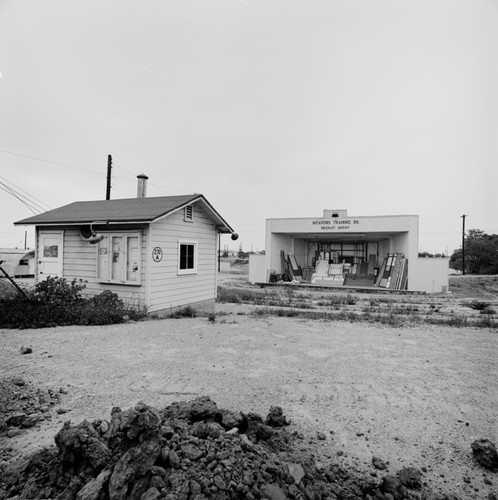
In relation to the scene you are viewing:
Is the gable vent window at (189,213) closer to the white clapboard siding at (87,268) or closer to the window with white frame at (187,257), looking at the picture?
the window with white frame at (187,257)

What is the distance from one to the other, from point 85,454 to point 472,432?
382cm

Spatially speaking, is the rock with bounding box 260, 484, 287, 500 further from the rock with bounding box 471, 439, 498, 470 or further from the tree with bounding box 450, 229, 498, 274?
the tree with bounding box 450, 229, 498, 274

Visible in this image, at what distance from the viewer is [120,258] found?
35.4ft

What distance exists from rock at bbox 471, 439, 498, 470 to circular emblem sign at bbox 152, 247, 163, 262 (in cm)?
891

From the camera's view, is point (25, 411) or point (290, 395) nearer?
point (25, 411)

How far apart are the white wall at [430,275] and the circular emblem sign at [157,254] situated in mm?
17547

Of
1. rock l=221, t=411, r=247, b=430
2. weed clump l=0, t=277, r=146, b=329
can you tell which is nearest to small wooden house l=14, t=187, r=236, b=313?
weed clump l=0, t=277, r=146, b=329

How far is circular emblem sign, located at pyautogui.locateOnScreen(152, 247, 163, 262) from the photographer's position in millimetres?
10516

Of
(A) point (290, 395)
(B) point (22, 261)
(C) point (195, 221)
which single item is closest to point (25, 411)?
(A) point (290, 395)

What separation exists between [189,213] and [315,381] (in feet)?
27.0

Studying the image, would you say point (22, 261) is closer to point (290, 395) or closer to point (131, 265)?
point (131, 265)

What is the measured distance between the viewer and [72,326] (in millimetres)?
8750

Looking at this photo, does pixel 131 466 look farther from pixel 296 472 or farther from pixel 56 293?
pixel 56 293

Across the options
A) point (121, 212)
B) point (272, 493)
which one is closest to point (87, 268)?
point (121, 212)
